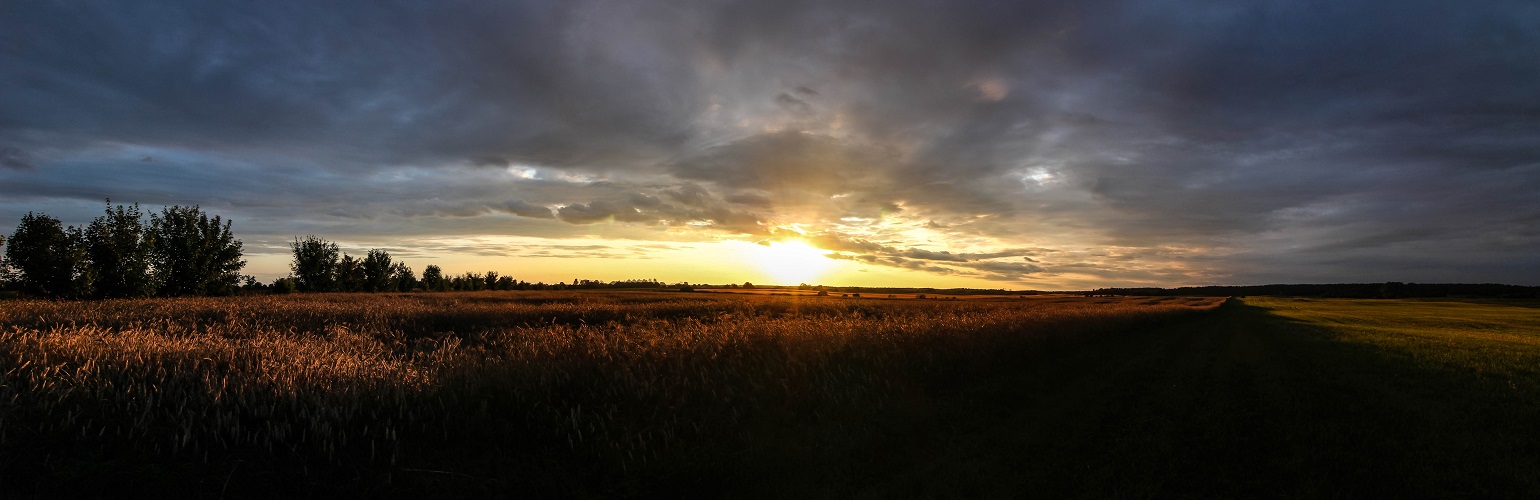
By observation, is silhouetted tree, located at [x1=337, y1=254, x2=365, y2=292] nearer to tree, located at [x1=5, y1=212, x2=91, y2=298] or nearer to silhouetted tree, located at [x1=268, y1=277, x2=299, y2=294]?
silhouetted tree, located at [x1=268, y1=277, x2=299, y2=294]

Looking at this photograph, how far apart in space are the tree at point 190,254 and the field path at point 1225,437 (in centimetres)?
6581

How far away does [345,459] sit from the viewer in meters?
4.81

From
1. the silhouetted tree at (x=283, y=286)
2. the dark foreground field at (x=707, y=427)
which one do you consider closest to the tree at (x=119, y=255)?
the silhouetted tree at (x=283, y=286)

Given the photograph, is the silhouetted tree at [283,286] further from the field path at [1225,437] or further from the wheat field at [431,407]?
the field path at [1225,437]

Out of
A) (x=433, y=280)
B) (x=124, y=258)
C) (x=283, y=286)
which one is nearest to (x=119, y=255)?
(x=124, y=258)

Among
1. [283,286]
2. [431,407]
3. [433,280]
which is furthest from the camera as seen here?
[433,280]

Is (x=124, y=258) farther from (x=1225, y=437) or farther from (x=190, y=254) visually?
(x=1225, y=437)

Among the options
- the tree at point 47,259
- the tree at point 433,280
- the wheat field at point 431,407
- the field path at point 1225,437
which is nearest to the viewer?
the wheat field at point 431,407

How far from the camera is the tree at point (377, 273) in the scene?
82.9 m

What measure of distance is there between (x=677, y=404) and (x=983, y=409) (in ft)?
14.8

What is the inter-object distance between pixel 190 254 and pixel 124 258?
5.94 m

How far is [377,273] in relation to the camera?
84438 mm

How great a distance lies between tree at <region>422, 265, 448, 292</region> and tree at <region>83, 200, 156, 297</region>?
52.3m

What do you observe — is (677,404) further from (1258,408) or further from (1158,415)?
(1258,408)
